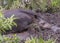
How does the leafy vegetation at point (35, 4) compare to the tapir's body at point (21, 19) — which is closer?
the tapir's body at point (21, 19)

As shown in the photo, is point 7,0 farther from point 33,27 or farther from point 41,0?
point 33,27

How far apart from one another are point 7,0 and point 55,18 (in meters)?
2.12

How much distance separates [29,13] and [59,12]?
6.33 feet

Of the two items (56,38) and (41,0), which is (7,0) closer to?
(41,0)

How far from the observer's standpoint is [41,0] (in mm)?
8281

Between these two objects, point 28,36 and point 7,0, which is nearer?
point 28,36

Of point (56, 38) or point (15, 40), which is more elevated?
point (15, 40)

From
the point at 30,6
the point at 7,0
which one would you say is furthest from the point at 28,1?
the point at 7,0

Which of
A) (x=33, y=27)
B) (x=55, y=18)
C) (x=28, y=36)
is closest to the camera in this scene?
(x=28, y=36)

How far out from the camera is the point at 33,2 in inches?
327

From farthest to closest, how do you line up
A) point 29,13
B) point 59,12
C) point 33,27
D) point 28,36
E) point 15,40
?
1. point 59,12
2. point 29,13
3. point 33,27
4. point 28,36
5. point 15,40

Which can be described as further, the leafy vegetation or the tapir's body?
the leafy vegetation

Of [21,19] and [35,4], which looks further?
[35,4]

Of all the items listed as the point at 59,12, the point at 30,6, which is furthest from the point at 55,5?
the point at 30,6
